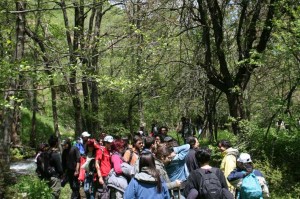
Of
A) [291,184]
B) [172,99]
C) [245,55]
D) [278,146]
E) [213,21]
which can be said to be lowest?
[291,184]

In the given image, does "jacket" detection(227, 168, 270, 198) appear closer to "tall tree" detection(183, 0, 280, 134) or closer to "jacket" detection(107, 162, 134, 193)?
"jacket" detection(107, 162, 134, 193)

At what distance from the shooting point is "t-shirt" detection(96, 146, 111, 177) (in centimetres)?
764

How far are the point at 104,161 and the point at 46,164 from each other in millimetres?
1772

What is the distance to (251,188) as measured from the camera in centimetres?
568

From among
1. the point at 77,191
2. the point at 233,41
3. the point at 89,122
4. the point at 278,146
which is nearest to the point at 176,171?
the point at 77,191

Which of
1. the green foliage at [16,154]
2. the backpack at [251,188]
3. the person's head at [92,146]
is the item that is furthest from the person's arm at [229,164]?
the green foliage at [16,154]

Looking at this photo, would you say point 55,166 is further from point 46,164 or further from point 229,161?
point 229,161

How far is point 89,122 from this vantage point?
2020 centimetres

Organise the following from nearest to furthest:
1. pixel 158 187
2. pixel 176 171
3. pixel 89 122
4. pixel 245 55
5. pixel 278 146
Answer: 1. pixel 158 187
2. pixel 176 171
3. pixel 278 146
4. pixel 245 55
5. pixel 89 122

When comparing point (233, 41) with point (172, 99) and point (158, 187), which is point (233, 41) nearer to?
point (172, 99)

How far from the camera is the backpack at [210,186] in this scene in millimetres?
5016

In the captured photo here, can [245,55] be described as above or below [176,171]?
above

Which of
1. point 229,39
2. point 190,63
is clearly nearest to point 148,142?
point 190,63

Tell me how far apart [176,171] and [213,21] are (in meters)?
7.50
